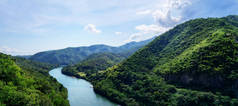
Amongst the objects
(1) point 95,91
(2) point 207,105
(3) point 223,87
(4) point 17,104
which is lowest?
(1) point 95,91

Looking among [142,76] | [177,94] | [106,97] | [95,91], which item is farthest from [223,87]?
[95,91]

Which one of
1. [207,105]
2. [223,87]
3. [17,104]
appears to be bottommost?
[207,105]

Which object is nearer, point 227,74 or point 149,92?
point 227,74

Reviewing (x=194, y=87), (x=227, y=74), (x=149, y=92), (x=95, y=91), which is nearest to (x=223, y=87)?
(x=227, y=74)

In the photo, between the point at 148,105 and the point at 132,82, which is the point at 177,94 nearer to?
the point at 148,105

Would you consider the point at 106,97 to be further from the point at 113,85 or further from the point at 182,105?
the point at 182,105

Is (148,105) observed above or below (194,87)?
below

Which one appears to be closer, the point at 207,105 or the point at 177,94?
the point at 207,105

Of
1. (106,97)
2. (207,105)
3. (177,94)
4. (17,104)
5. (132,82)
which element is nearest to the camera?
(17,104)

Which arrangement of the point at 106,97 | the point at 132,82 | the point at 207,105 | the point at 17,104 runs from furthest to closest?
1. the point at 132,82
2. the point at 106,97
3. the point at 207,105
4. the point at 17,104
